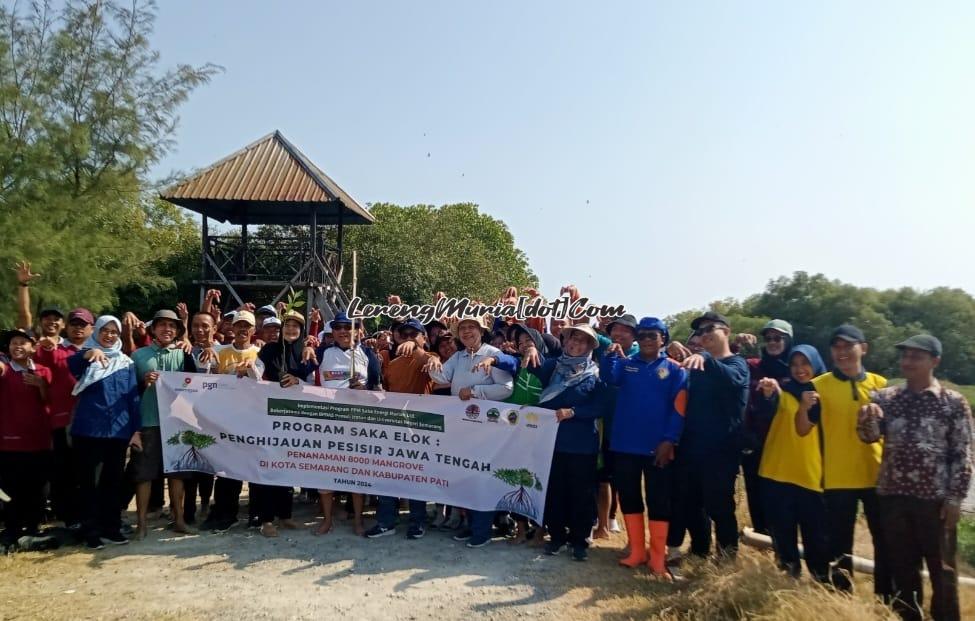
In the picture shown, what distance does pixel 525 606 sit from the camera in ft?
14.6

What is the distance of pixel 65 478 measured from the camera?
591cm

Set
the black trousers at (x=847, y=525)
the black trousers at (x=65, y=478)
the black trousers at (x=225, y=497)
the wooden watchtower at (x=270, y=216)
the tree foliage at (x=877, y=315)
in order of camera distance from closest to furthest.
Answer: the black trousers at (x=847, y=525)
the black trousers at (x=65, y=478)
the black trousers at (x=225, y=497)
the wooden watchtower at (x=270, y=216)
the tree foliage at (x=877, y=315)


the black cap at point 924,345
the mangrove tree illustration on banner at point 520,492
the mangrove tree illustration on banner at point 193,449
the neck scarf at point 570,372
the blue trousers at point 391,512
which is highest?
the black cap at point 924,345

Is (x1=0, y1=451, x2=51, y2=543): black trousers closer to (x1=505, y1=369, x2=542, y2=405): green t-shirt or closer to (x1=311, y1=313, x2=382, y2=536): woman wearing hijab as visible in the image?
(x1=311, y1=313, x2=382, y2=536): woman wearing hijab

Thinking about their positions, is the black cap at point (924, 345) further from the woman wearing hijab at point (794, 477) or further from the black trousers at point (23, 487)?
the black trousers at point (23, 487)

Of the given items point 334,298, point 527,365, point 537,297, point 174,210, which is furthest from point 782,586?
point 174,210

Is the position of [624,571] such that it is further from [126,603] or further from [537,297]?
[126,603]

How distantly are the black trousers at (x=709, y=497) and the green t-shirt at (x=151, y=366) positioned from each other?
4337 mm

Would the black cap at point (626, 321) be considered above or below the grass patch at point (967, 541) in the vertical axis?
above

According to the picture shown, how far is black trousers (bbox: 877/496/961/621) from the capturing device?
379cm

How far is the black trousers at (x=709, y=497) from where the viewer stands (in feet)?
16.1

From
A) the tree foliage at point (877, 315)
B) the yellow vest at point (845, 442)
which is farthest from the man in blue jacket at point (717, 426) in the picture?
the tree foliage at point (877, 315)

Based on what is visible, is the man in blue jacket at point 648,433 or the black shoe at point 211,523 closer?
the man in blue jacket at point 648,433

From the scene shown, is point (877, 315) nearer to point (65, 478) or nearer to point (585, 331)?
point (585, 331)
